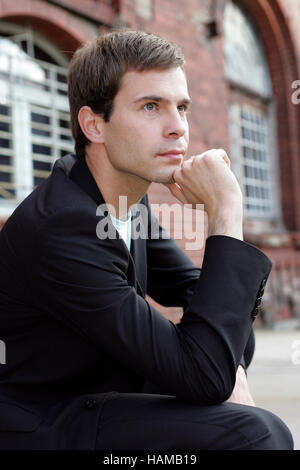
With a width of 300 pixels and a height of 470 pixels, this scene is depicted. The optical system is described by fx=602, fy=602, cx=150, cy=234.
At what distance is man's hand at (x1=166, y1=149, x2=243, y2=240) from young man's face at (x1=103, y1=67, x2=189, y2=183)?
47mm

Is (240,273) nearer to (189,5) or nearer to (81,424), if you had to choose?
(81,424)

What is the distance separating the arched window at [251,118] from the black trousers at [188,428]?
7289 millimetres

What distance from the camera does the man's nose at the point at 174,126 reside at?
175 cm

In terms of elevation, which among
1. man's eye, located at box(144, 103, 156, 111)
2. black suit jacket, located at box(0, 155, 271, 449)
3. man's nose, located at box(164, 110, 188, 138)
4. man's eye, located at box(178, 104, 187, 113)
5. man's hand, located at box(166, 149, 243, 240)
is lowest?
black suit jacket, located at box(0, 155, 271, 449)

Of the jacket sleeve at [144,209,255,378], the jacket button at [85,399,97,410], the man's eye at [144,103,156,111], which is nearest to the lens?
the jacket button at [85,399,97,410]

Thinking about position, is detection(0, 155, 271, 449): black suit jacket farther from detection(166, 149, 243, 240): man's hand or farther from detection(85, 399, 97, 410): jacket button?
detection(166, 149, 243, 240): man's hand

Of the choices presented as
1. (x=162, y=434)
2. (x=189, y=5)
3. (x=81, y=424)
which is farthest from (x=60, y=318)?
(x=189, y=5)

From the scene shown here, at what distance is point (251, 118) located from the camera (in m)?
9.13

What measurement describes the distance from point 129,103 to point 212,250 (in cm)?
51

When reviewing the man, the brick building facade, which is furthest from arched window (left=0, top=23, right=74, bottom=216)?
the man

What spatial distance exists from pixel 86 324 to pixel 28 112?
4.27 m

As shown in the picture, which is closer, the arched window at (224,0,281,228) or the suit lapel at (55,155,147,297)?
the suit lapel at (55,155,147,297)

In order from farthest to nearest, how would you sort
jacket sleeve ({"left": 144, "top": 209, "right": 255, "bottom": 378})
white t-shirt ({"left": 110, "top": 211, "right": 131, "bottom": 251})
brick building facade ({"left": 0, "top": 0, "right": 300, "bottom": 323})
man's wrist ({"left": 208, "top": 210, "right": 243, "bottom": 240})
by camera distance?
1. brick building facade ({"left": 0, "top": 0, "right": 300, "bottom": 323})
2. jacket sleeve ({"left": 144, "top": 209, "right": 255, "bottom": 378})
3. white t-shirt ({"left": 110, "top": 211, "right": 131, "bottom": 251})
4. man's wrist ({"left": 208, "top": 210, "right": 243, "bottom": 240})

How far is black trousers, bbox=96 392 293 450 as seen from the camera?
143cm
